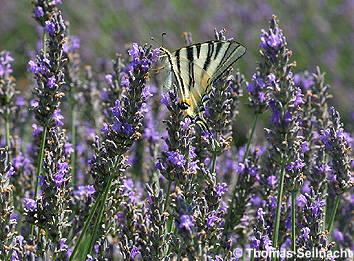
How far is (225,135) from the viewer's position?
3.37 meters

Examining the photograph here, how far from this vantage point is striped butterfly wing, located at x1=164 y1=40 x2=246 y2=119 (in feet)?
9.66

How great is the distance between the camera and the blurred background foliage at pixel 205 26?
8.35 meters

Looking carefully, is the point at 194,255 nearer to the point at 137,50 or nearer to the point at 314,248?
the point at 314,248

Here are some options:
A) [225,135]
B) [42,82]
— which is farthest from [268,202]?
[42,82]

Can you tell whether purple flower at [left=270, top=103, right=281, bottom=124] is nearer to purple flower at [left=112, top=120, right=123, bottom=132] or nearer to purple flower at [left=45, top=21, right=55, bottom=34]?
purple flower at [left=112, top=120, right=123, bottom=132]

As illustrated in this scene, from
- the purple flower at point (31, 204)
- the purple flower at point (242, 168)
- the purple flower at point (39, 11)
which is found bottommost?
the purple flower at point (31, 204)

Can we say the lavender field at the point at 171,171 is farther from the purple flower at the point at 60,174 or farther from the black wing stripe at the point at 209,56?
the black wing stripe at the point at 209,56

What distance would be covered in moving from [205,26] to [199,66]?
597cm

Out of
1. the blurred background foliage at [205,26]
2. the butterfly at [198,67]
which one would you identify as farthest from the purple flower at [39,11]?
the blurred background foliage at [205,26]

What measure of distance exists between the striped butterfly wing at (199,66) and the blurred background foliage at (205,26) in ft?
16.3

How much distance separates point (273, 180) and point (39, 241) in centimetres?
143

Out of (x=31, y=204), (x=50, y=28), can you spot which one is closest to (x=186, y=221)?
(x=31, y=204)

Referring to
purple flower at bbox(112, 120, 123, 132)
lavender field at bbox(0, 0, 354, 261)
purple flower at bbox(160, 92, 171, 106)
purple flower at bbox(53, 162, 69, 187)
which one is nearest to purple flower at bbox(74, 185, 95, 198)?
lavender field at bbox(0, 0, 354, 261)

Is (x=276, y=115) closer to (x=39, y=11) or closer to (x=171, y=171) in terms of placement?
(x=171, y=171)
